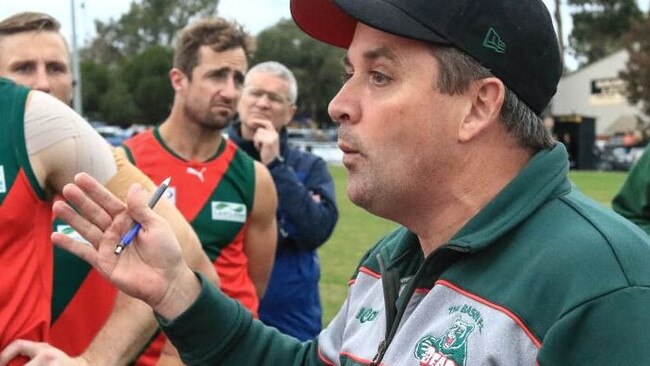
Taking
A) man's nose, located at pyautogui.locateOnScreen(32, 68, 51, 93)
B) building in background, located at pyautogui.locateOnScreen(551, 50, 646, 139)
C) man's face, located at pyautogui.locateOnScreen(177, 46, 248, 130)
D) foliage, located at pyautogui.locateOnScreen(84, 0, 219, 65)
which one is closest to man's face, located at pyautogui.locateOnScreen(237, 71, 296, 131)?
man's face, located at pyautogui.locateOnScreen(177, 46, 248, 130)

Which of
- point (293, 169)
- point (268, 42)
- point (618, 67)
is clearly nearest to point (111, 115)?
point (268, 42)

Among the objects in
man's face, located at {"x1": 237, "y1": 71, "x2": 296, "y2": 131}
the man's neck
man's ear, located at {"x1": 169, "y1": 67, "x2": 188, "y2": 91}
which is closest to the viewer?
the man's neck

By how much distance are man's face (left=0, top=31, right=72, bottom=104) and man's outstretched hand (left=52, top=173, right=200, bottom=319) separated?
5.57 ft

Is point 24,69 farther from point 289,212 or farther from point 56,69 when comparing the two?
point 289,212

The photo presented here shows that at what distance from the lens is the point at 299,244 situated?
5875 mm

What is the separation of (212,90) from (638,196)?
2323 millimetres

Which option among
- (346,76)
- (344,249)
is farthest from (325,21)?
(344,249)

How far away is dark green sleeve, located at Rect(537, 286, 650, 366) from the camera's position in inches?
65.5

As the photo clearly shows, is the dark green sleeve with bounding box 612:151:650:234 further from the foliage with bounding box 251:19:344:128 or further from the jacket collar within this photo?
the foliage with bounding box 251:19:344:128

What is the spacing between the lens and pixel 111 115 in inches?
2744

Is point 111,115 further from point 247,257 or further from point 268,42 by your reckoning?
point 247,257

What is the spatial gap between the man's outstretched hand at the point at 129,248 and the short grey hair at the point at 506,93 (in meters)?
0.82

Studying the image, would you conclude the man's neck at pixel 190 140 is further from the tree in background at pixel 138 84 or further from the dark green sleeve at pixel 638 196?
the tree in background at pixel 138 84

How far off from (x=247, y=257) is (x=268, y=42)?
6872 centimetres
